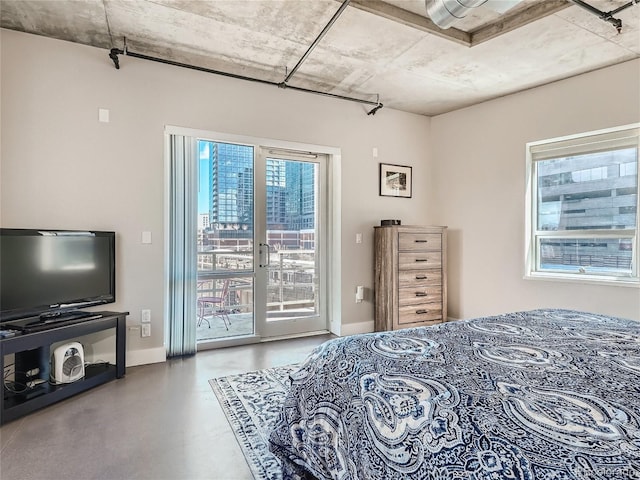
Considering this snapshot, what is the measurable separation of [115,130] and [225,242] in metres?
1.42

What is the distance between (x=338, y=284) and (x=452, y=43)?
2666 mm

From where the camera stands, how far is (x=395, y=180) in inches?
181

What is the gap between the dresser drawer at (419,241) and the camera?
412 centimetres

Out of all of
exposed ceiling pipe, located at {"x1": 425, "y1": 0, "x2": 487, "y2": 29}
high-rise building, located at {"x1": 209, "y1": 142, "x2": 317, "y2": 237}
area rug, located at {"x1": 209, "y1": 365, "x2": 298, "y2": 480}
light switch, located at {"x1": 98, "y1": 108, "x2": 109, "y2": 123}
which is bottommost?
area rug, located at {"x1": 209, "y1": 365, "x2": 298, "y2": 480}

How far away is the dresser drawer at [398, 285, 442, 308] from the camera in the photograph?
4.11 meters

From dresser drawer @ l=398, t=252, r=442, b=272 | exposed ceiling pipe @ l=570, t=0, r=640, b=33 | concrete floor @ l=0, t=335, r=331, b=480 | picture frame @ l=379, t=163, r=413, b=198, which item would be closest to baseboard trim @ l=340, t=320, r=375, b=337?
dresser drawer @ l=398, t=252, r=442, b=272

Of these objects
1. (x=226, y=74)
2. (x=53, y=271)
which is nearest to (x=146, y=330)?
(x=53, y=271)

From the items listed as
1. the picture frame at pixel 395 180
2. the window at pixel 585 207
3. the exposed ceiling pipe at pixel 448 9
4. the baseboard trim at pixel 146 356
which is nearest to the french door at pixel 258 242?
the baseboard trim at pixel 146 356

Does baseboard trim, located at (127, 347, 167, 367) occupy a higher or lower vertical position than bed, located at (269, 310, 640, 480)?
lower

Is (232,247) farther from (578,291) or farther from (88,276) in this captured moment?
(578,291)

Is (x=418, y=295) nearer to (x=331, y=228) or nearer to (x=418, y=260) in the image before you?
(x=418, y=260)

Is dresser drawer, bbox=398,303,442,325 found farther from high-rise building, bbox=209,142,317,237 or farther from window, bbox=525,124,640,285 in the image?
high-rise building, bbox=209,142,317,237

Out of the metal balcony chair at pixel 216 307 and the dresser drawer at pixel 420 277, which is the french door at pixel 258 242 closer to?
the metal balcony chair at pixel 216 307

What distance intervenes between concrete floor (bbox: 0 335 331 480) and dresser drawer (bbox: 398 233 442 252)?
246 centimetres
